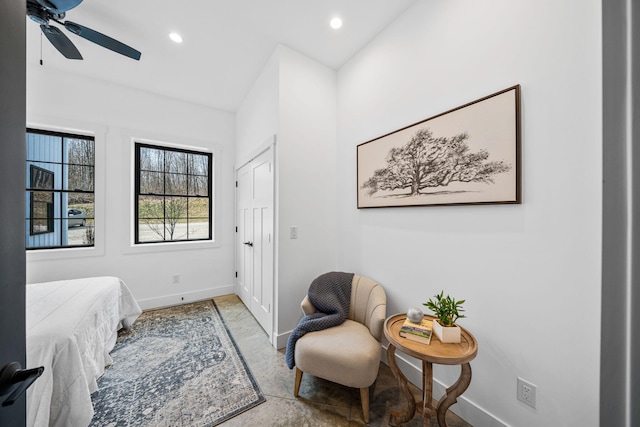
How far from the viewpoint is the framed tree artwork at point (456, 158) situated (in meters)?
1.30

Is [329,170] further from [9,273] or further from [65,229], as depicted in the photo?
[65,229]

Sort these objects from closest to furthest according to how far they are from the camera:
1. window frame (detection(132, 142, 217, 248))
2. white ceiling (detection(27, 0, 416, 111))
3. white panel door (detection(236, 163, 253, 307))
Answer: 1. white ceiling (detection(27, 0, 416, 111))
2. white panel door (detection(236, 163, 253, 307))
3. window frame (detection(132, 142, 217, 248))

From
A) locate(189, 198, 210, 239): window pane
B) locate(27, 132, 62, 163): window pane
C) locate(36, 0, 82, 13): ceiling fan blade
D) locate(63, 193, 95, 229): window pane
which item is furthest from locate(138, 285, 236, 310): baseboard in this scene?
locate(36, 0, 82, 13): ceiling fan blade

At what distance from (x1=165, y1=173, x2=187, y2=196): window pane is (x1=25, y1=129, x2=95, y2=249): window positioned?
0.79 m

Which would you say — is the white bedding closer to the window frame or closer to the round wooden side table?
the window frame

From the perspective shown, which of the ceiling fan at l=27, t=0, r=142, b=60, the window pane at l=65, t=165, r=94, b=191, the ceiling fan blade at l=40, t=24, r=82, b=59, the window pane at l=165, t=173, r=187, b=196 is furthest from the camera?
the window pane at l=165, t=173, r=187, b=196

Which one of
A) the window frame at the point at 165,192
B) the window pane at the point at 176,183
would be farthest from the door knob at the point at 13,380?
the window pane at the point at 176,183

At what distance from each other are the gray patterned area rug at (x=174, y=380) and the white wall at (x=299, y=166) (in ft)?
1.86

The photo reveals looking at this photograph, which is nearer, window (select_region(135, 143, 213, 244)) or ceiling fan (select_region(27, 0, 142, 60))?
ceiling fan (select_region(27, 0, 142, 60))

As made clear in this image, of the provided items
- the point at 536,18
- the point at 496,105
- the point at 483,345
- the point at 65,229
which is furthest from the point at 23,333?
the point at 65,229

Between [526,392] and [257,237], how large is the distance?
2.49m

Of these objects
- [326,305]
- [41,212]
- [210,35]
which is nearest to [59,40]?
[210,35]

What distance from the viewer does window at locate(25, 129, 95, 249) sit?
2.64 m

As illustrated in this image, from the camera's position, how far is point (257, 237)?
277 centimetres
